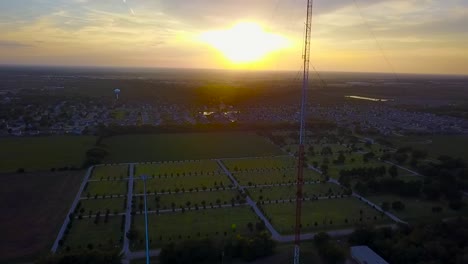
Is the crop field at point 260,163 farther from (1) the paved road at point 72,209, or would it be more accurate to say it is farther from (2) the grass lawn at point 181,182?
(1) the paved road at point 72,209

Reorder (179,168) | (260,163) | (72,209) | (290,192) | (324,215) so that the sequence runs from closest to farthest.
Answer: (324,215), (72,209), (290,192), (179,168), (260,163)

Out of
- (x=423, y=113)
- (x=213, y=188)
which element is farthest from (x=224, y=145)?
(x=423, y=113)

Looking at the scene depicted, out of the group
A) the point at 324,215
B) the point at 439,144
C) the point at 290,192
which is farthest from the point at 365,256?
the point at 439,144

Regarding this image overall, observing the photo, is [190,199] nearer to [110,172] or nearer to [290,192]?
[290,192]

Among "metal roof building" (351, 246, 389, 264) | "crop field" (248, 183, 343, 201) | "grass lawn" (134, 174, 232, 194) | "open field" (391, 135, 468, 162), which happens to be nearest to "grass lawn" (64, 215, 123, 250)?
"grass lawn" (134, 174, 232, 194)

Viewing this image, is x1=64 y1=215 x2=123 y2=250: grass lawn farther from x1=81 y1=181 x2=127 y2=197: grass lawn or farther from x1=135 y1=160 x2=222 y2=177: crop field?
x1=135 y1=160 x2=222 y2=177: crop field

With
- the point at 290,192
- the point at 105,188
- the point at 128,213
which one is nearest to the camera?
the point at 128,213
